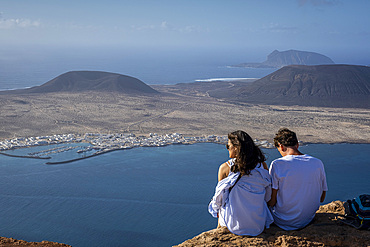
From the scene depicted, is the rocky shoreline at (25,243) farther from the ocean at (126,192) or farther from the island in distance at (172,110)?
the island in distance at (172,110)

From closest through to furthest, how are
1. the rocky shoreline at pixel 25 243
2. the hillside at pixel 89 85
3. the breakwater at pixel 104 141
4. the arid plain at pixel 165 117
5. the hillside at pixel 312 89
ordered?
the rocky shoreline at pixel 25 243, the breakwater at pixel 104 141, the arid plain at pixel 165 117, the hillside at pixel 312 89, the hillside at pixel 89 85

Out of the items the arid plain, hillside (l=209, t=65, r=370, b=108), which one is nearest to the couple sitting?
the arid plain

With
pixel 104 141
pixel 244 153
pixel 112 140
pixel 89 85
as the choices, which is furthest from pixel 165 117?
pixel 244 153

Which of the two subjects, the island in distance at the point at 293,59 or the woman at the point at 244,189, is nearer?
the woman at the point at 244,189

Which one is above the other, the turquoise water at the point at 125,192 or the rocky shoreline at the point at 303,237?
the rocky shoreline at the point at 303,237

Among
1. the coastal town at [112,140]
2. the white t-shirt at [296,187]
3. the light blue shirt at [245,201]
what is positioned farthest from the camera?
the coastal town at [112,140]

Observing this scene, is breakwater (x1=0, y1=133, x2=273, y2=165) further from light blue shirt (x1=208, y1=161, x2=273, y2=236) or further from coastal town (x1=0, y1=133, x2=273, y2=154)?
light blue shirt (x1=208, y1=161, x2=273, y2=236)

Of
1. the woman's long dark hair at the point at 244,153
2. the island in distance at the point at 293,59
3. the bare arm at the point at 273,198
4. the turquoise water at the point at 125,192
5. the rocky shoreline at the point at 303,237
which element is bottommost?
the turquoise water at the point at 125,192

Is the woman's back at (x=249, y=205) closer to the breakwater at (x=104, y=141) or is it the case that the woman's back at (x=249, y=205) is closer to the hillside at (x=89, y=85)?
the breakwater at (x=104, y=141)

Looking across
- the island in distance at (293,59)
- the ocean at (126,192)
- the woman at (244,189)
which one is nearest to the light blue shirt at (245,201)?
the woman at (244,189)
